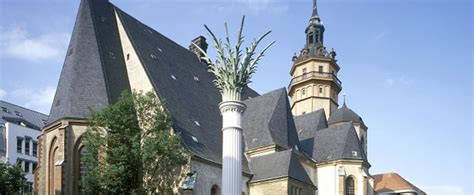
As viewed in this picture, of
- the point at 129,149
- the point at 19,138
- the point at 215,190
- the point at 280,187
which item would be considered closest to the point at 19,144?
the point at 19,138

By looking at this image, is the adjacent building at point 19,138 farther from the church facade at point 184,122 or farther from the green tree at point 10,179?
the green tree at point 10,179

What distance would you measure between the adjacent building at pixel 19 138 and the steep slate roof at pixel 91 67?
844 inches

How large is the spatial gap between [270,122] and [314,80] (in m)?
21.6

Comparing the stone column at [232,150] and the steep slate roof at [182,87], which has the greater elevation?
the steep slate roof at [182,87]

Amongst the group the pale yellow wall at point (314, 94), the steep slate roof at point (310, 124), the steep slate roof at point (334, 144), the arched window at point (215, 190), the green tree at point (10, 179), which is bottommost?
the arched window at point (215, 190)

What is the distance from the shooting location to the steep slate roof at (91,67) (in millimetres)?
33625

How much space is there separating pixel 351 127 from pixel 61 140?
22.8 m

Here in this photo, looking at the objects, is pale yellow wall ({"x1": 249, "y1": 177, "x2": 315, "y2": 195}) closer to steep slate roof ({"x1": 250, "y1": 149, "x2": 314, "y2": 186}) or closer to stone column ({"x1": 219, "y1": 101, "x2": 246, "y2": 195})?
steep slate roof ({"x1": 250, "y1": 149, "x2": 314, "y2": 186})

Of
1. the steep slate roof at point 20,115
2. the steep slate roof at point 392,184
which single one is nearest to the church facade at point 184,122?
the steep slate roof at point 20,115

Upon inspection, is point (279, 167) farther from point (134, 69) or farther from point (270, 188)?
point (134, 69)

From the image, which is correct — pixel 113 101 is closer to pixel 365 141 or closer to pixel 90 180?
pixel 90 180

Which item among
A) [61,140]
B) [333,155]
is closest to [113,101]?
[61,140]

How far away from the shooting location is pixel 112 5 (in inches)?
1592

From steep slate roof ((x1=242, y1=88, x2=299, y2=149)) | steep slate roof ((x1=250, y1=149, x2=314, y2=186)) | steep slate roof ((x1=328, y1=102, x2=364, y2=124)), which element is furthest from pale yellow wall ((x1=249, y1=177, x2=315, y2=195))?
steep slate roof ((x1=328, y1=102, x2=364, y2=124))
